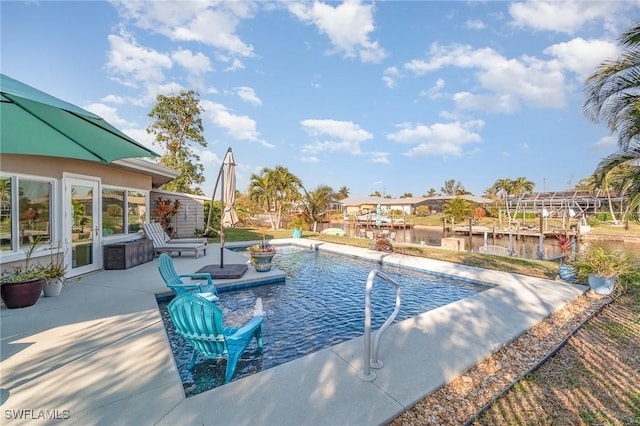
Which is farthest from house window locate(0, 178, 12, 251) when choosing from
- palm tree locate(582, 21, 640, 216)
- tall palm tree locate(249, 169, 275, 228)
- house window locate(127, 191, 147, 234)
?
tall palm tree locate(249, 169, 275, 228)

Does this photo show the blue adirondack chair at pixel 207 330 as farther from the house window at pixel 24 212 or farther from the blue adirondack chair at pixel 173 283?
the house window at pixel 24 212

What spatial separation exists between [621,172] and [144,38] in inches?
611

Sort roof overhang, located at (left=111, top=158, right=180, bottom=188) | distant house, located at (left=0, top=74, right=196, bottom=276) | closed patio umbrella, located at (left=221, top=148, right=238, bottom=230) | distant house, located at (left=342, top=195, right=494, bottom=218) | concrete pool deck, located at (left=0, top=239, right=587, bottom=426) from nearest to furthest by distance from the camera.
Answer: concrete pool deck, located at (left=0, top=239, right=587, bottom=426) < distant house, located at (left=0, top=74, right=196, bottom=276) < roof overhang, located at (left=111, top=158, right=180, bottom=188) < closed patio umbrella, located at (left=221, top=148, right=238, bottom=230) < distant house, located at (left=342, top=195, right=494, bottom=218)

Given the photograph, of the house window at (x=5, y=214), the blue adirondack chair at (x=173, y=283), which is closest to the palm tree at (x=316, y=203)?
the blue adirondack chair at (x=173, y=283)

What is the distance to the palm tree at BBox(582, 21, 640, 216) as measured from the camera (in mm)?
6141

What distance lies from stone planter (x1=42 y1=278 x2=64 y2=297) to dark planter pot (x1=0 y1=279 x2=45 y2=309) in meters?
0.45

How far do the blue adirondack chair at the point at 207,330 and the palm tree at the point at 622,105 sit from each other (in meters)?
8.43

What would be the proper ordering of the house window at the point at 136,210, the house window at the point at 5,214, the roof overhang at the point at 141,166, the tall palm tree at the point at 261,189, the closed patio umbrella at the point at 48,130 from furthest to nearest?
1. the tall palm tree at the point at 261,189
2. the house window at the point at 136,210
3. the roof overhang at the point at 141,166
4. the house window at the point at 5,214
5. the closed patio umbrella at the point at 48,130

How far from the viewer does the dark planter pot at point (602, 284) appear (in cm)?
574

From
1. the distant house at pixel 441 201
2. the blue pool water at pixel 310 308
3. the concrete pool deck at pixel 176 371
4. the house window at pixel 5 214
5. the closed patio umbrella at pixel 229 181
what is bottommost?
the blue pool water at pixel 310 308

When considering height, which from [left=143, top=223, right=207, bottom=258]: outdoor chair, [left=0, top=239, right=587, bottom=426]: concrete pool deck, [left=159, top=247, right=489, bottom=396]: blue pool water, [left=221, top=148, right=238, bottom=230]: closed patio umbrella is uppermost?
[left=221, top=148, right=238, bottom=230]: closed patio umbrella

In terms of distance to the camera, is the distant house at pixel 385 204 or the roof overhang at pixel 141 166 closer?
the roof overhang at pixel 141 166

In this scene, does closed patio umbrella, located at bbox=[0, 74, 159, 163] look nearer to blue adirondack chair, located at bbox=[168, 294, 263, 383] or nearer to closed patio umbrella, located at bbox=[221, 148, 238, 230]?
blue adirondack chair, located at bbox=[168, 294, 263, 383]

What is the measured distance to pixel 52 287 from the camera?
5.25 m
